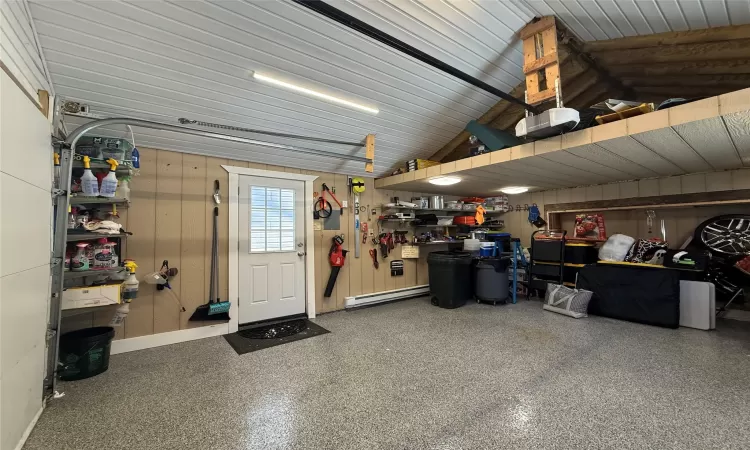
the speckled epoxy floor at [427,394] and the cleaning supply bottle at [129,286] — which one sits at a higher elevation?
the cleaning supply bottle at [129,286]

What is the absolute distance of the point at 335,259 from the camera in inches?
172

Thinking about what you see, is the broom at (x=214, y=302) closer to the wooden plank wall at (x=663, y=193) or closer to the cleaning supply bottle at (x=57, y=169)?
the cleaning supply bottle at (x=57, y=169)

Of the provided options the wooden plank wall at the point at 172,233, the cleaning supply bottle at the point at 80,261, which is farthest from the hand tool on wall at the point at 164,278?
the cleaning supply bottle at the point at 80,261

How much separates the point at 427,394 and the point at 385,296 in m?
2.82

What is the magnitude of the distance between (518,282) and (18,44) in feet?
20.1

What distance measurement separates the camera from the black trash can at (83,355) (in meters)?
2.41

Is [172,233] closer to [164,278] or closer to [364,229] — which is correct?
[164,278]

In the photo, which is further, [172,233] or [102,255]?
[172,233]

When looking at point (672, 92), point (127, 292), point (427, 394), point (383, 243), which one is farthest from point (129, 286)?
point (672, 92)

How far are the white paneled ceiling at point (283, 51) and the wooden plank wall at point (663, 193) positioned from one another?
2.43 metres

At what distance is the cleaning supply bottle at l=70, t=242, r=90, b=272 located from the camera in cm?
244

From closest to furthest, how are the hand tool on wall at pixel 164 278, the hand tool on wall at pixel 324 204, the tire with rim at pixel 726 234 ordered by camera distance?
the hand tool on wall at pixel 164 278
the tire with rim at pixel 726 234
the hand tool on wall at pixel 324 204

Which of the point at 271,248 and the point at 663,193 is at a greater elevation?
the point at 663,193

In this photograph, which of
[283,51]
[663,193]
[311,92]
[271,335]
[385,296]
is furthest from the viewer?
[385,296]
